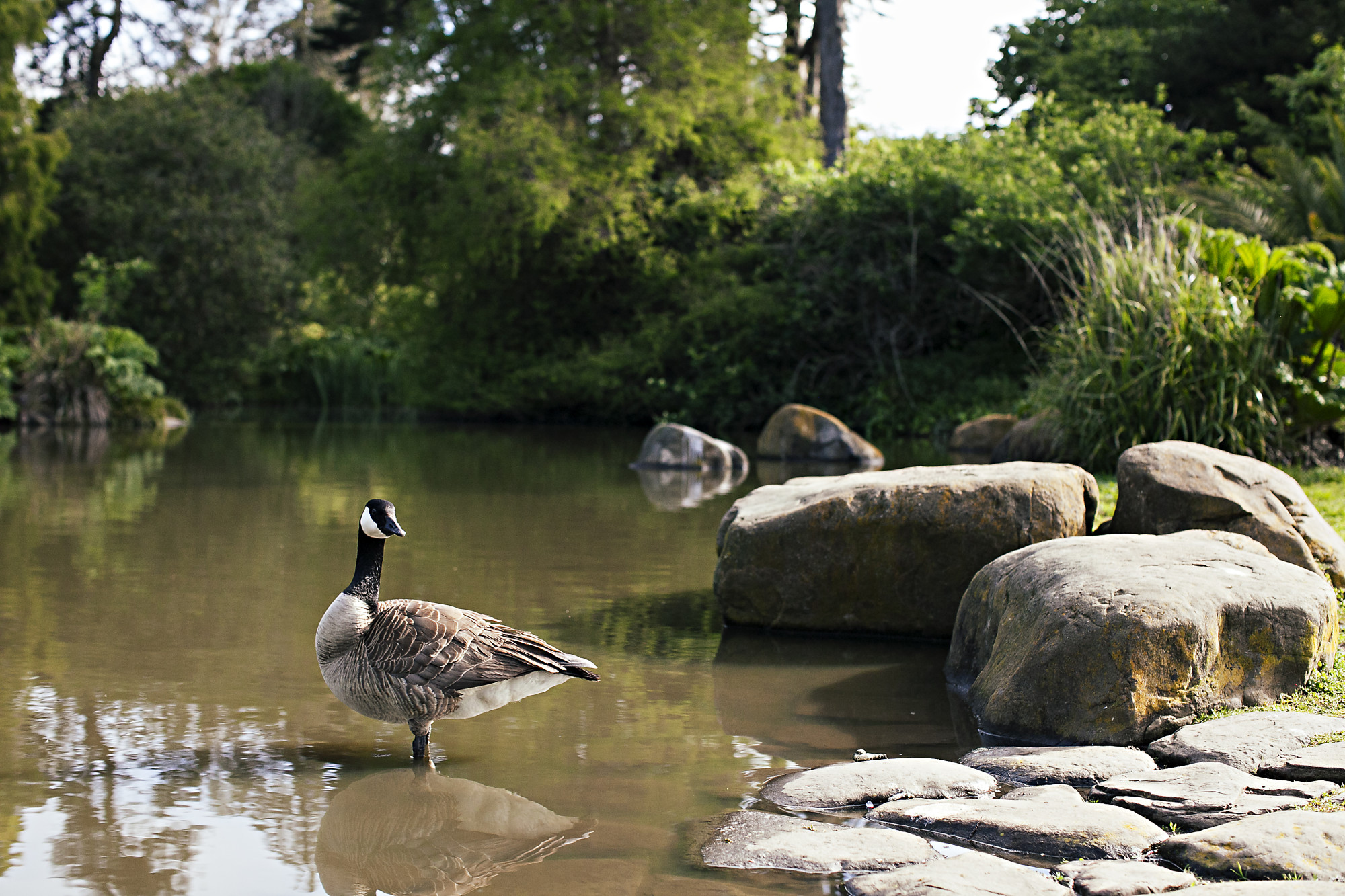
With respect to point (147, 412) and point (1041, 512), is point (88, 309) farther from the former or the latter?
point (1041, 512)

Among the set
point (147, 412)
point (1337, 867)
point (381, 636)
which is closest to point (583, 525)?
point (381, 636)

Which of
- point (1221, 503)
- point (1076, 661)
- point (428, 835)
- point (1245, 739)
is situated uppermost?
point (1221, 503)

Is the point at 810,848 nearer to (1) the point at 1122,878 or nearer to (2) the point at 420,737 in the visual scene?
(1) the point at 1122,878

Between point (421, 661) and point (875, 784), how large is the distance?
5.33 ft

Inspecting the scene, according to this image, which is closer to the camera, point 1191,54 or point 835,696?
point 835,696

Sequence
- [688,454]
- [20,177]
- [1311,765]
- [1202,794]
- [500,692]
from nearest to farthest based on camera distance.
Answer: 1. [1202,794]
2. [1311,765]
3. [500,692]
4. [688,454]
5. [20,177]

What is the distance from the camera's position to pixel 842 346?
23547 millimetres

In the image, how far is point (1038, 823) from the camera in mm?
3553

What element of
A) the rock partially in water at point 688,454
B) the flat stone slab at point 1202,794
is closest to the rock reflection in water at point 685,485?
the rock partially in water at point 688,454

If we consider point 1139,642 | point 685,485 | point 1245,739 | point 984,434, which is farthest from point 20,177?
point 1245,739

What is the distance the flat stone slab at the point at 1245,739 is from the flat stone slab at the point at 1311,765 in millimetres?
30

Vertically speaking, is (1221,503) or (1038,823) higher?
(1221,503)

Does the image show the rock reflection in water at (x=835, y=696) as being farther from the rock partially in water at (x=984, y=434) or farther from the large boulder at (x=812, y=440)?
the rock partially in water at (x=984, y=434)

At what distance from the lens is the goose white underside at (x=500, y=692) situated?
4391 mm
